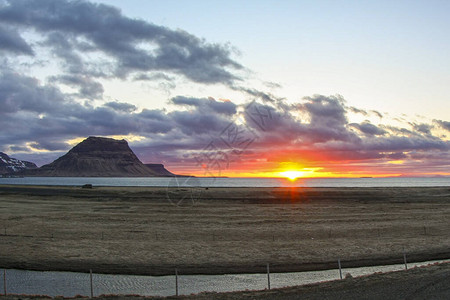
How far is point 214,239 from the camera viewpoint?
149ft

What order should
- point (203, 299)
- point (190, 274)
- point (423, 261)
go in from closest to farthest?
point (203, 299) < point (190, 274) < point (423, 261)

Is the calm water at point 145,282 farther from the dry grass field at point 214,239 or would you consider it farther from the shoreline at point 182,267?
the dry grass field at point 214,239

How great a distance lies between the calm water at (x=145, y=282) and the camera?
27.7 meters

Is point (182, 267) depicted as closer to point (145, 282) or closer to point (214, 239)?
point (145, 282)

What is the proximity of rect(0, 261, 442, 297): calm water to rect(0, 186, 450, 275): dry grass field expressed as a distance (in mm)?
1378

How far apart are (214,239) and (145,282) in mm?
16086

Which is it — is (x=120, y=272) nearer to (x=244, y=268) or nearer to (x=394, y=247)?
(x=244, y=268)

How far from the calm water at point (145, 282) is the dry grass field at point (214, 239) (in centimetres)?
138

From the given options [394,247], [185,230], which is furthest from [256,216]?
[394,247]

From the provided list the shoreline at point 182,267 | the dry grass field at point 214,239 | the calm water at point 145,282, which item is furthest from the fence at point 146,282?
the dry grass field at point 214,239

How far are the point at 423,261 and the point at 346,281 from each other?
533 inches

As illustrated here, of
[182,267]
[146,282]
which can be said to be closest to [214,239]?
[182,267]

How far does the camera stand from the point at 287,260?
35719 mm

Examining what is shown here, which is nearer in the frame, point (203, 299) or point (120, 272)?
point (203, 299)
